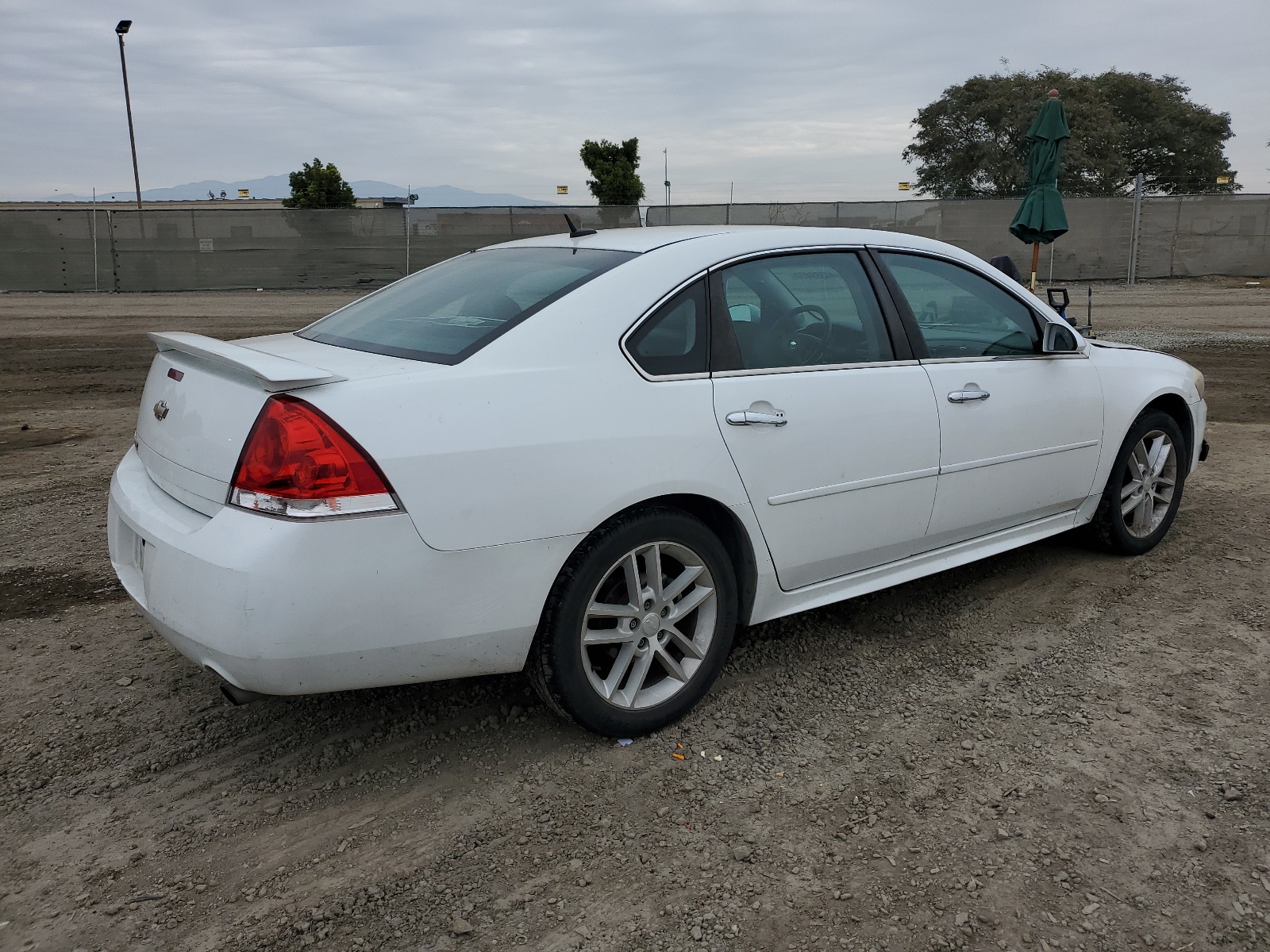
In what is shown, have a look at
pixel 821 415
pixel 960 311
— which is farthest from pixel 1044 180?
pixel 821 415

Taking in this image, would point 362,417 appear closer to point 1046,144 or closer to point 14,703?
point 14,703

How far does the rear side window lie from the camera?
9.73 feet

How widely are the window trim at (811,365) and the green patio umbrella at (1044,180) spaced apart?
9.06m

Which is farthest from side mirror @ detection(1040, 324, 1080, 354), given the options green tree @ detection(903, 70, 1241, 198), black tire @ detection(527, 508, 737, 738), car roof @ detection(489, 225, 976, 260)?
green tree @ detection(903, 70, 1241, 198)

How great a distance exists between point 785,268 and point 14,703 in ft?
9.71

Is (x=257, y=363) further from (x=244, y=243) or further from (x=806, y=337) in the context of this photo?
(x=244, y=243)

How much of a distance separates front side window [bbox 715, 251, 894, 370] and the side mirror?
867 millimetres

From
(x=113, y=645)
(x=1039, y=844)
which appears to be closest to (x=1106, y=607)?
(x=1039, y=844)

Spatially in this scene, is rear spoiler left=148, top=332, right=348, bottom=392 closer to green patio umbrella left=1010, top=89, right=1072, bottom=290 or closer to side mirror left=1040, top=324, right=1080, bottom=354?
side mirror left=1040, top=324, right=1080, bottom=354

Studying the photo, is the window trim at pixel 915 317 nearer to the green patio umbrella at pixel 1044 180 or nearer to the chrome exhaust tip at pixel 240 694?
the chrome exhaust tip at pixel 240 694

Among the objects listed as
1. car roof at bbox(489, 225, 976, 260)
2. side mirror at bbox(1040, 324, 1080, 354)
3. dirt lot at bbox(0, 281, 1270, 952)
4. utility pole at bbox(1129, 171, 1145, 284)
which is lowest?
dirt lot at bbox(0, 281, 1270, 952)

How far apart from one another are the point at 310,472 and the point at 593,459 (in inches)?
29.1

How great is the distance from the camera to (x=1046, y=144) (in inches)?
456

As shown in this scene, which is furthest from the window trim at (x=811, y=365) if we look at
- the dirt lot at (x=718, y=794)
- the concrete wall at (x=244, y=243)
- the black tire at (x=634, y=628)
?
the concrete wall at (x=244, y=243)
